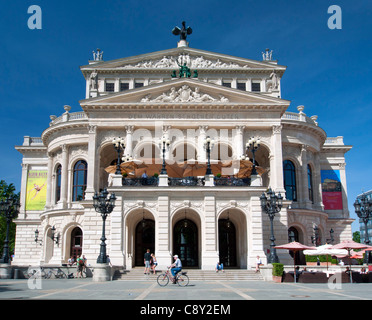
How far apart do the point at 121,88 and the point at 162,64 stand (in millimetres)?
5752

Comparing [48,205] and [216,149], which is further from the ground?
[216,149]

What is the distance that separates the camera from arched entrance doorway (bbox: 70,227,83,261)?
47.8m

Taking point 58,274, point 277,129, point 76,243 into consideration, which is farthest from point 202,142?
point 58,274

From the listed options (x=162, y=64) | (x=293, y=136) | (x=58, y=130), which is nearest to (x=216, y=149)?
(x=293, y=136)

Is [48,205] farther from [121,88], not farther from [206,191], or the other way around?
[206,191]

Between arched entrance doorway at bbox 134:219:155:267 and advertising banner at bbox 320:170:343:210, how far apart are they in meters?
24.5

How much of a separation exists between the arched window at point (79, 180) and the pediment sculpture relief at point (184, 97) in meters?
10.8

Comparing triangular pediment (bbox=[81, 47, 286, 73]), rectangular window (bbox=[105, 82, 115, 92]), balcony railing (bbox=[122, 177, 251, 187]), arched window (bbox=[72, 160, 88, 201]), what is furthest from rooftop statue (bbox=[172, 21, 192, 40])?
balcony railing (bbox=[122, 177, 251, 187])

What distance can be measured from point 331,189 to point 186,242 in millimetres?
23677

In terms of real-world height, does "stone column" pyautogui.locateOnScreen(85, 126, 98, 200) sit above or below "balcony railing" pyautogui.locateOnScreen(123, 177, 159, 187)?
above

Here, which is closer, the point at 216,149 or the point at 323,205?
the point at 216,149

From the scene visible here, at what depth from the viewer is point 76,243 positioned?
4825 cm

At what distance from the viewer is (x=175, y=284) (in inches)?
951

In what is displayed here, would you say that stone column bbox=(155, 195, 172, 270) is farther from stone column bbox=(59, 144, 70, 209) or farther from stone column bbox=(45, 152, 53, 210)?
stone column bbox=(45, 152, 53, 210)
